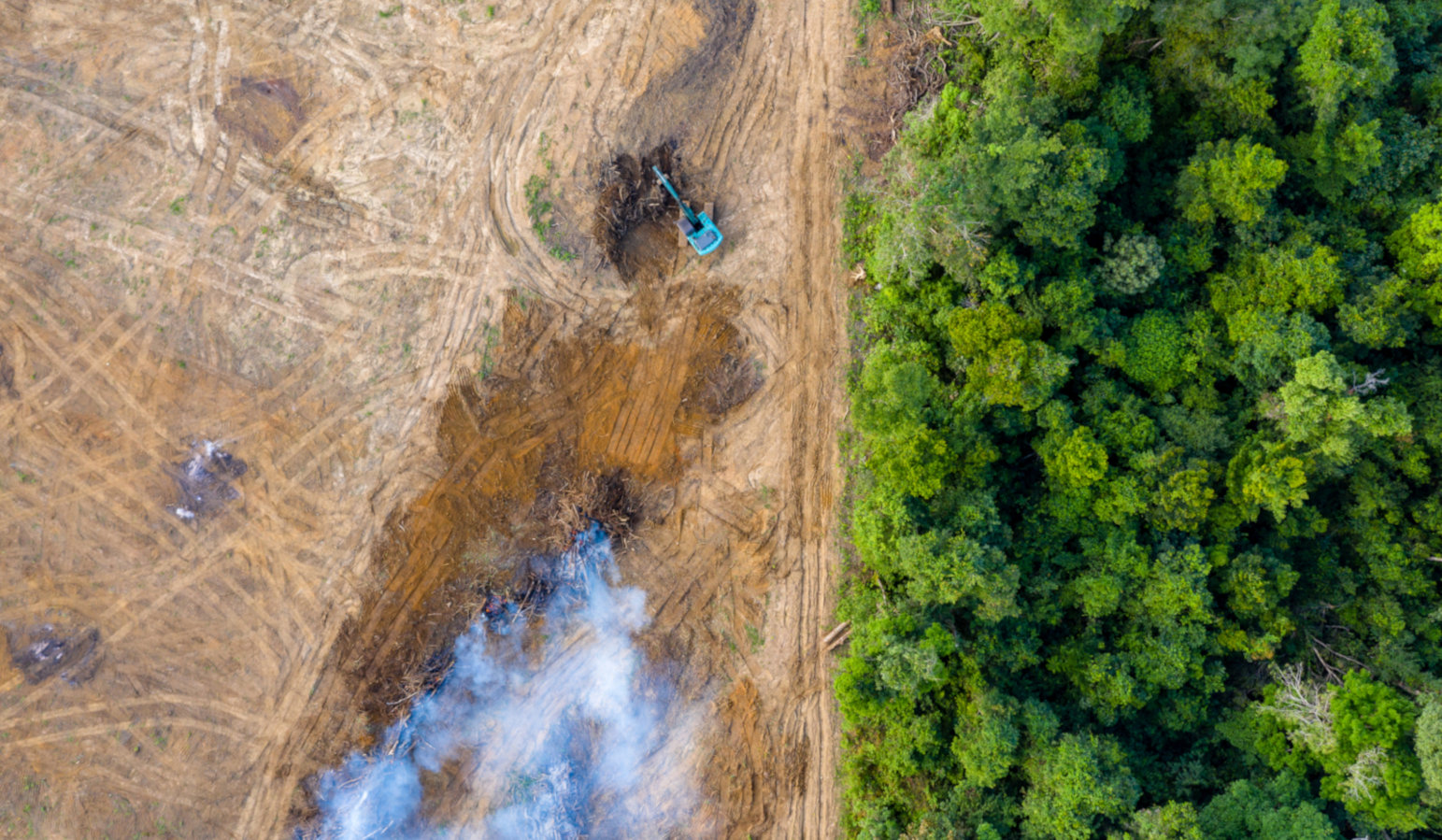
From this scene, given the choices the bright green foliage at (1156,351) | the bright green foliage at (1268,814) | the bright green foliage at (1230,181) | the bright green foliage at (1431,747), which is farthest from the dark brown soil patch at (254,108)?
the bright green foliage at (1431,747)

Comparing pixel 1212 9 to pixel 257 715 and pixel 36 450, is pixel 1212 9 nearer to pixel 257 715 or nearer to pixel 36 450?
pixel 257 715

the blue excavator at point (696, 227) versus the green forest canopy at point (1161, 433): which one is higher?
the blue excavator at point (696, 227)

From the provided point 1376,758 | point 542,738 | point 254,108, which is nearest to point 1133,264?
point 1376,758

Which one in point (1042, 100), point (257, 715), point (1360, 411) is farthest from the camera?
point (257, 715)

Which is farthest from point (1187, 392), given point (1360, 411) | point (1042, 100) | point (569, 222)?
point (569, 222)

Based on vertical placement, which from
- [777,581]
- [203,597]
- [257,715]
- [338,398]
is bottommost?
[777,581]

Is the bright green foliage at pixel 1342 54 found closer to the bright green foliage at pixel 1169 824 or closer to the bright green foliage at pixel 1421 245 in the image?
the bright green foliage at pixel 1421 245

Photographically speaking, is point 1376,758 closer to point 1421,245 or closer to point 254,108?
point 1421,245
